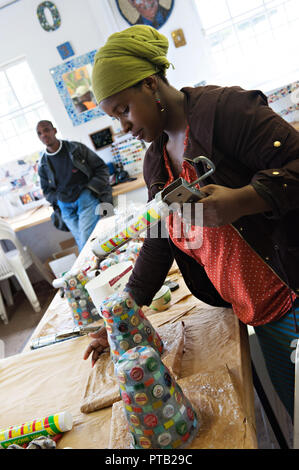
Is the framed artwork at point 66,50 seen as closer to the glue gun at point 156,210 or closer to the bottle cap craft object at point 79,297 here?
the bottle cap craft object at point 79,297

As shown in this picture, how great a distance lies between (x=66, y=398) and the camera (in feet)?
3.68

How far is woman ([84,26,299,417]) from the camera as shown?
843 millimetres

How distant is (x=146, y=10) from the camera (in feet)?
13.3

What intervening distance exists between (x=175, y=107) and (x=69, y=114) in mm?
3753

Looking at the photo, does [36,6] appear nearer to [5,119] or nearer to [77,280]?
[5,119]

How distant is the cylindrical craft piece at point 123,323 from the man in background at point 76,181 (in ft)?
8.34

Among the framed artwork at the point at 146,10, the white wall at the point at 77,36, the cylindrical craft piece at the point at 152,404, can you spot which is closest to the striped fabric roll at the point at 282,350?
the cylindrical craft piece at the point at 152,404

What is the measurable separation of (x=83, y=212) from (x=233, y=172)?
285 centimetres

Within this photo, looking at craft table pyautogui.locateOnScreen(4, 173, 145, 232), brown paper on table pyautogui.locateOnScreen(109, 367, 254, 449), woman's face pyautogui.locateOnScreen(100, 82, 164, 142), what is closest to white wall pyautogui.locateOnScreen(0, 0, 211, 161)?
craft table pyautogui.locateOnScreen(4, 173, 145, 232)

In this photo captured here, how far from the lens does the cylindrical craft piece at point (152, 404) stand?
740 mm

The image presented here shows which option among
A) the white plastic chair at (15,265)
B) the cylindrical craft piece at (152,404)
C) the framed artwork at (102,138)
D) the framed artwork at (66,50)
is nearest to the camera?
the cylindrical craft piece at (152,404)

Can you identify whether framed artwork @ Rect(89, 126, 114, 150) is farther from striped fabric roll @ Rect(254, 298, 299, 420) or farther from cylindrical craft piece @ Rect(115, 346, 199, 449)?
cylindrical craft piece @ Rect(115, 346, 199, 449)
